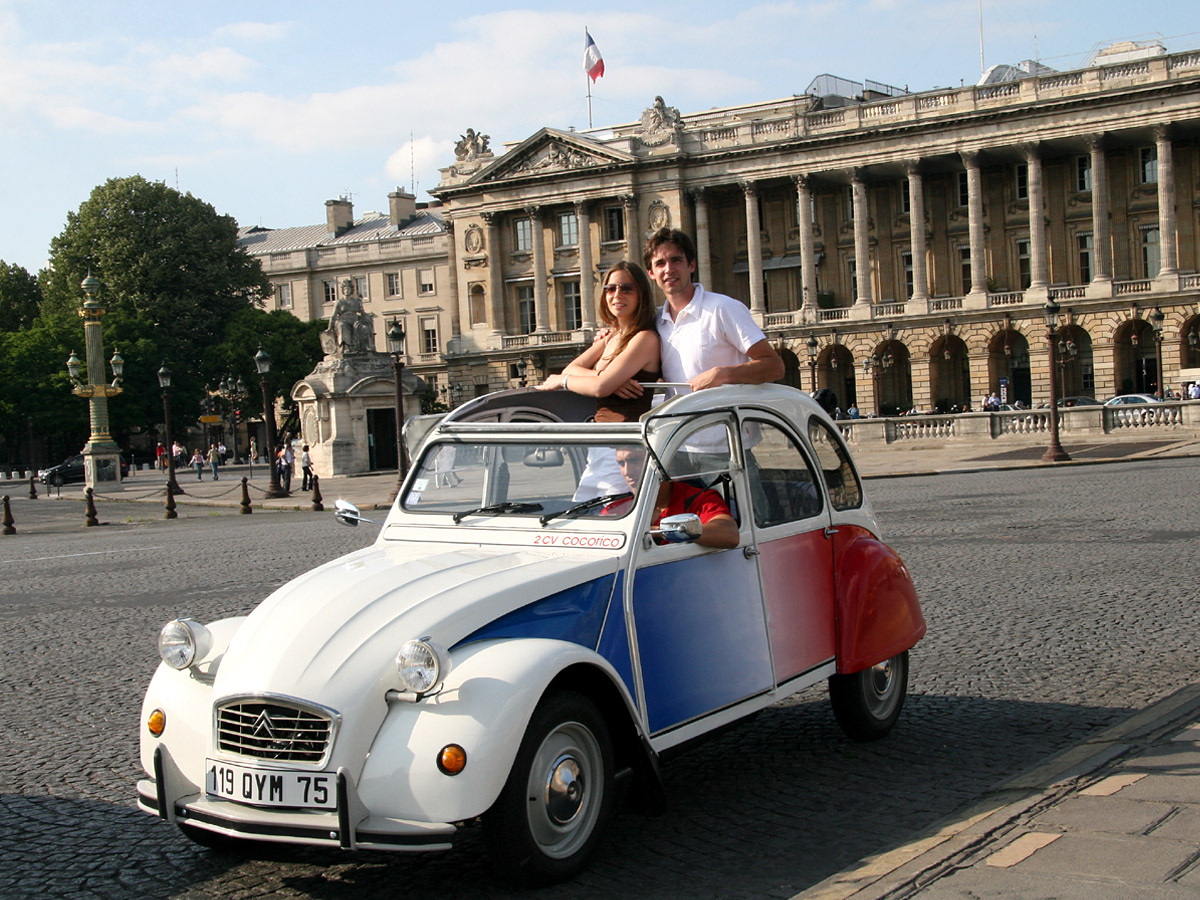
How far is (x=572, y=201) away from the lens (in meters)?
84.1

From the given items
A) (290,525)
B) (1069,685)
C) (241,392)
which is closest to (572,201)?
(241,392)

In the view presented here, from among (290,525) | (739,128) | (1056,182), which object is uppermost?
(739,128)

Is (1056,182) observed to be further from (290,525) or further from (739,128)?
(290,525)

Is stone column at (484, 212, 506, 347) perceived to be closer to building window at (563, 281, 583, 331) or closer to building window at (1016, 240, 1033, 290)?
building window at (563, 281, 583, 331)

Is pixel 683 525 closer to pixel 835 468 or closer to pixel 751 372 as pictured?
pixel 751 372

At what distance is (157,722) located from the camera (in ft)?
15.0

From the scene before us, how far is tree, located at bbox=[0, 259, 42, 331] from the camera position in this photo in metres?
89.6

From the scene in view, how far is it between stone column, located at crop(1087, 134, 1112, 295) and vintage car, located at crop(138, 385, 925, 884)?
67.7 meters

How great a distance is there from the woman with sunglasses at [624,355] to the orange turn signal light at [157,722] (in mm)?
2255

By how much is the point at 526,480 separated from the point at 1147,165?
73.3 metres

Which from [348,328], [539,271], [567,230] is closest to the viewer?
[348,328]

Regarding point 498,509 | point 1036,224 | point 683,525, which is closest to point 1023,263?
point 1036,224

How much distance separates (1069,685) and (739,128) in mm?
75535

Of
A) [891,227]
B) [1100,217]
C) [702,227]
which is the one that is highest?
[702,227]
